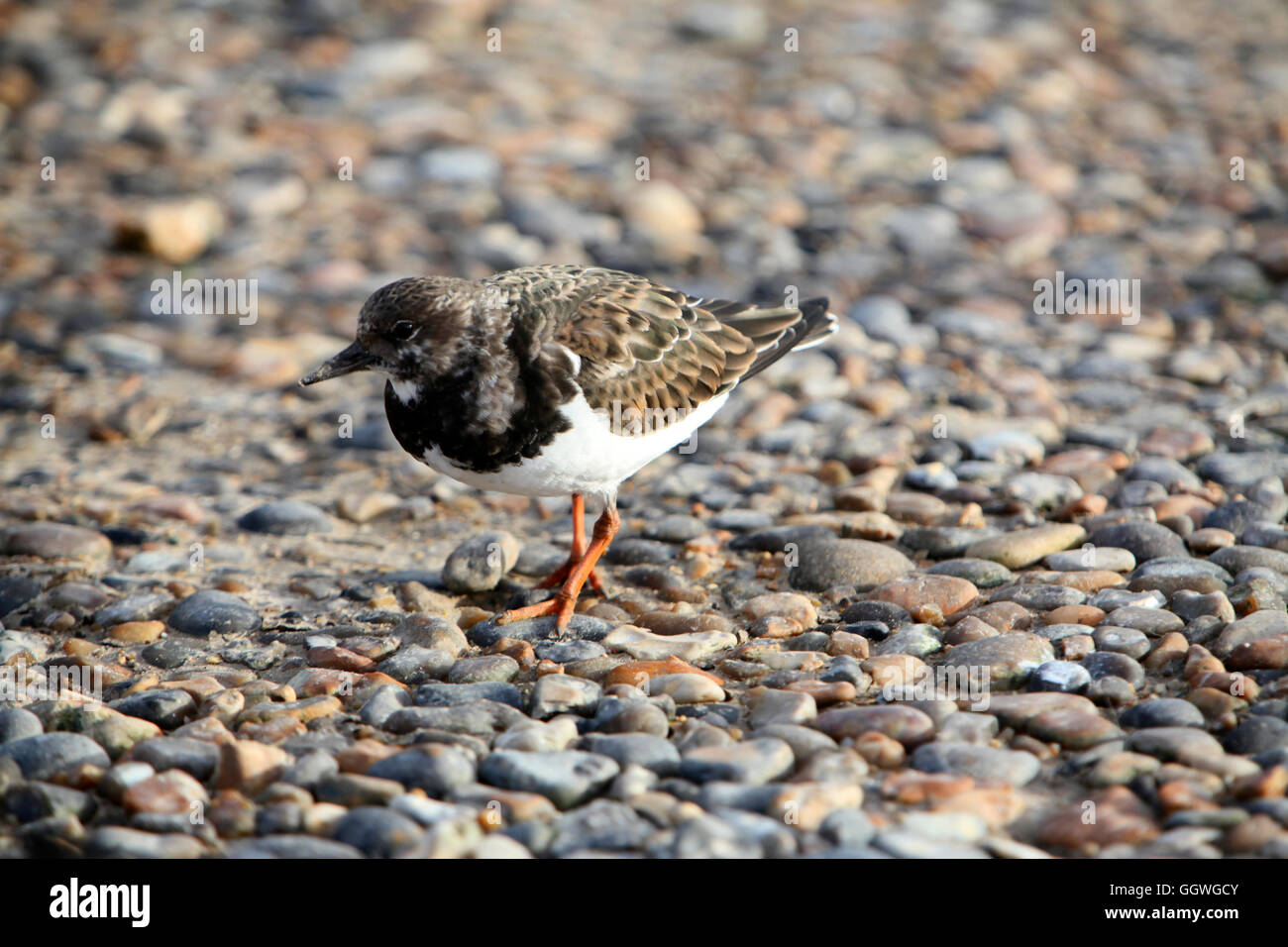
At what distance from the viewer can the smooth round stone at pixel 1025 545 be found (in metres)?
5.72

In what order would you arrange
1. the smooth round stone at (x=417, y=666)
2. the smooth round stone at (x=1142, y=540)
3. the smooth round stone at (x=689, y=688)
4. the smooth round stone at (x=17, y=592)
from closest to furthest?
the smooth round stone at (x=689, y=688), the smooth round stone at (x=417, y=666), the smooth round stone at (x=17, y=592), the smooth round stone at (x=1142, y=540)

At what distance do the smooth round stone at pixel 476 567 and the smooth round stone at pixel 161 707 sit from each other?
1.44 metres

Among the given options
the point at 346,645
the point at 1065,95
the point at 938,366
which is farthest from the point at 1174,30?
the point at 346,645

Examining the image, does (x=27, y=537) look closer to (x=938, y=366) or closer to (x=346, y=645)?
(x=346, y=645)

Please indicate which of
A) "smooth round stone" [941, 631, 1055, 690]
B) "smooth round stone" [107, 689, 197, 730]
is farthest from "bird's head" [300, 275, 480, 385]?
"smooth round stone" [941, 631, 1055, 690]

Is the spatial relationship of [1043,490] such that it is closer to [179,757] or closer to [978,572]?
[978,572]

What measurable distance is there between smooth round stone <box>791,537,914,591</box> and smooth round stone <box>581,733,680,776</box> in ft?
5.42

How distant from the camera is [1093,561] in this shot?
5594mm

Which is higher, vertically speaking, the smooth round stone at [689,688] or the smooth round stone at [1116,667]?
the smooth round stone at [1116,667]

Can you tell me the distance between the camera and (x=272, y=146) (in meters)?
10.3

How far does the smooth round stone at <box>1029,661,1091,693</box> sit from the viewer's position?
4578 millimetres

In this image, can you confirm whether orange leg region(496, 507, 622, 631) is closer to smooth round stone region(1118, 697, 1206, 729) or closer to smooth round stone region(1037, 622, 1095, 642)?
smooth round stone region(1037, 622, 1095, 642)

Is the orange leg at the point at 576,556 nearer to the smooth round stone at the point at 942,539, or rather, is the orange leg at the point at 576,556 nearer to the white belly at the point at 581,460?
the white belly at the point at 581,460

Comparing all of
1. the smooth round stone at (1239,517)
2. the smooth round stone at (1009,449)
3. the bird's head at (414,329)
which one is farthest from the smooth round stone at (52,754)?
the smooth round stone at (1239,517)
